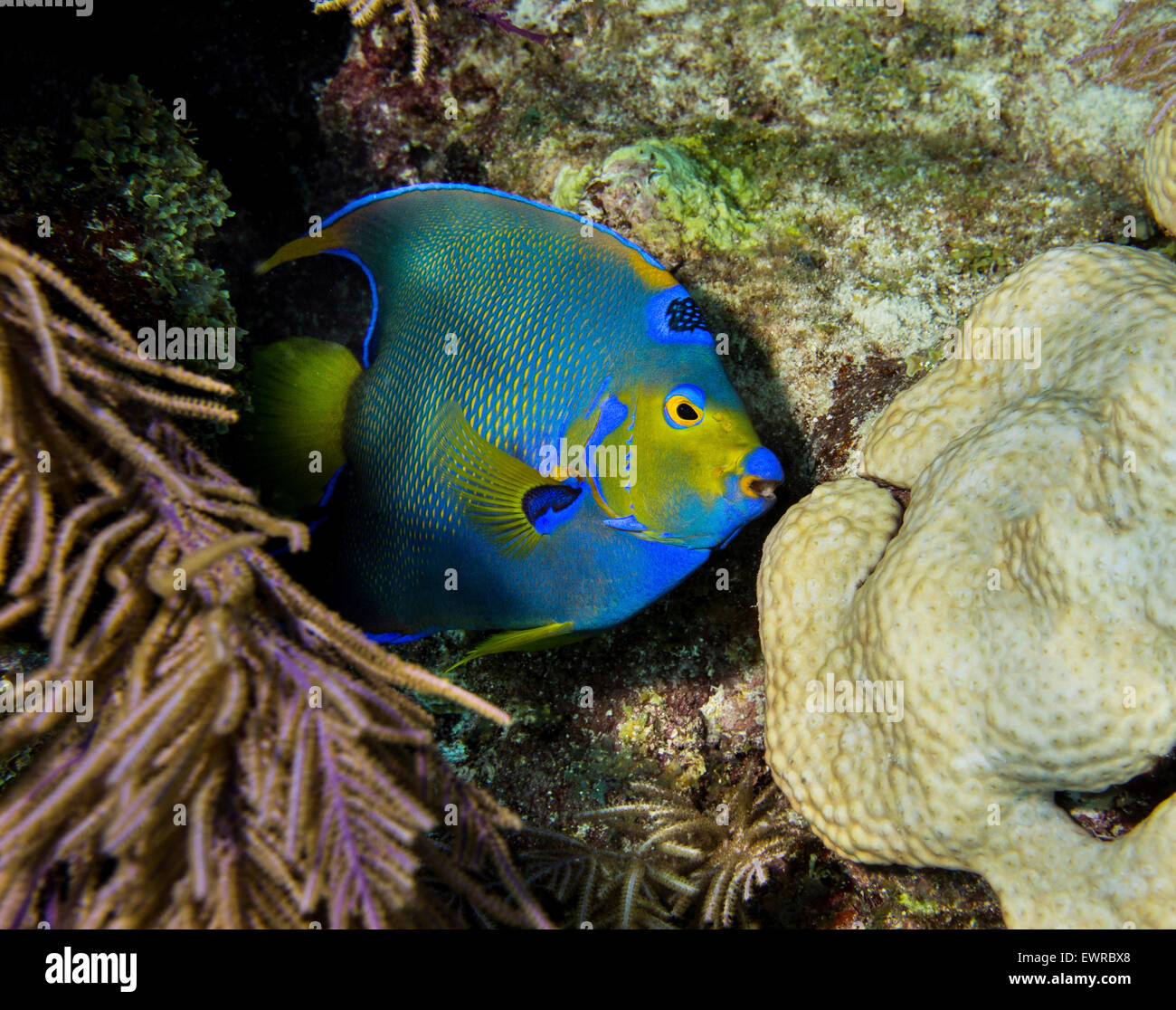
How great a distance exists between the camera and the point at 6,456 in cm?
158

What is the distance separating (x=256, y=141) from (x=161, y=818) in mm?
2799

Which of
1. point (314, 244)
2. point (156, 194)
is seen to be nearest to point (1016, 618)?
point (314, 244)

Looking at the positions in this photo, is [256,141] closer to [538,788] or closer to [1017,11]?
[538,788]


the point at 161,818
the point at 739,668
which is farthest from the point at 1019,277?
the point at 161,818

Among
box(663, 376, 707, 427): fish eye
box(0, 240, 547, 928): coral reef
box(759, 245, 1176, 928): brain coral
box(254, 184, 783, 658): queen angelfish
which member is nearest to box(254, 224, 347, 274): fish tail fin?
box(254, 184, 783, 658): queen angelfish

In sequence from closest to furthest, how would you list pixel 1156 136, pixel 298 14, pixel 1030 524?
1. pixel 1030 524
2. pixel 1156 136
3. pixel 298 14

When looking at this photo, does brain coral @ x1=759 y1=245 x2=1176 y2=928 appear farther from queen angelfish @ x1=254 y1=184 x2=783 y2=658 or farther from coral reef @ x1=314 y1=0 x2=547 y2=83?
coral reef @ x1=314 y1=0 x2=547 y2=83

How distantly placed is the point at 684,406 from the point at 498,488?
1.95ft

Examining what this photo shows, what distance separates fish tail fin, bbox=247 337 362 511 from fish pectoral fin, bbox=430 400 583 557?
486 millimetres

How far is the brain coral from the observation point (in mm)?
1736

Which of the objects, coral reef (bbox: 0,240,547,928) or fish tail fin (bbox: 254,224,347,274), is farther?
fish tail fin (bbox: 254,224,347,274)

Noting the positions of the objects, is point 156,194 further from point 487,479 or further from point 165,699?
point 165,699

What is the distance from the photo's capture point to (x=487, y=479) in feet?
6.55
